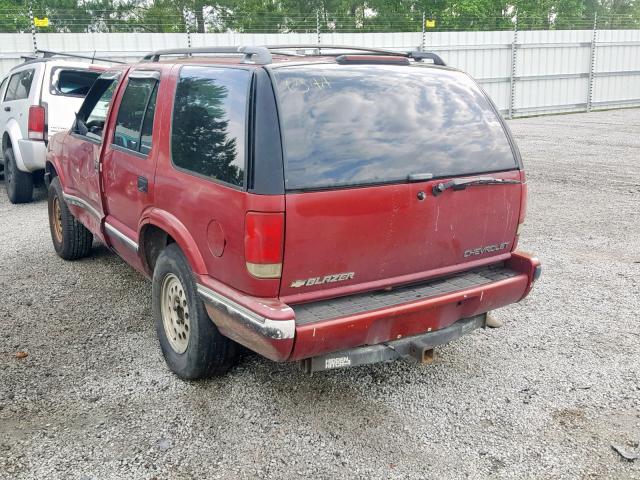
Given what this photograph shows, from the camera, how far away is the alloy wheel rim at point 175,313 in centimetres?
375

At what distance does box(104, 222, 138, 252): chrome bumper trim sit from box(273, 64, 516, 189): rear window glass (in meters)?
1.63

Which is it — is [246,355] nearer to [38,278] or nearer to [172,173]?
[172,173]

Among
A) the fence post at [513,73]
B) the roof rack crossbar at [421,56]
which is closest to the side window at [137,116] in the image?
the roof rack crossbar at [421,56]

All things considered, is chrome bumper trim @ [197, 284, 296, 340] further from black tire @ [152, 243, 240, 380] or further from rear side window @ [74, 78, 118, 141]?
rear side window @ [74, 78, 118, 141]

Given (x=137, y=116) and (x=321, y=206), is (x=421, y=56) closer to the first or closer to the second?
(x=321, y=206)

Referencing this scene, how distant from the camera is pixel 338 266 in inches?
124

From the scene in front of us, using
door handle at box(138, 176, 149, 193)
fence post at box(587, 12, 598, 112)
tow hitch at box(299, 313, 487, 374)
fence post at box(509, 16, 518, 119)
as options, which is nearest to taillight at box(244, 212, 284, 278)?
tow hitch at box(299, 313, 487, 374)

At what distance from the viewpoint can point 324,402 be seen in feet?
11.8

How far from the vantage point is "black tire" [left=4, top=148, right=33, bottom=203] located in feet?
28.9

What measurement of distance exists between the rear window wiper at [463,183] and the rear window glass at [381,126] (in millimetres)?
54

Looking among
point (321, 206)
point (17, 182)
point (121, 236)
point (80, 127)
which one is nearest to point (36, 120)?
point (17, 182)

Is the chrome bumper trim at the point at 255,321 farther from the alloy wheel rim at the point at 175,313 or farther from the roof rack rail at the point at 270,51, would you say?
the roof rack rail at the point at 270,51

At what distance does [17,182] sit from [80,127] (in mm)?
4107

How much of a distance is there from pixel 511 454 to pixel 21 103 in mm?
7918
